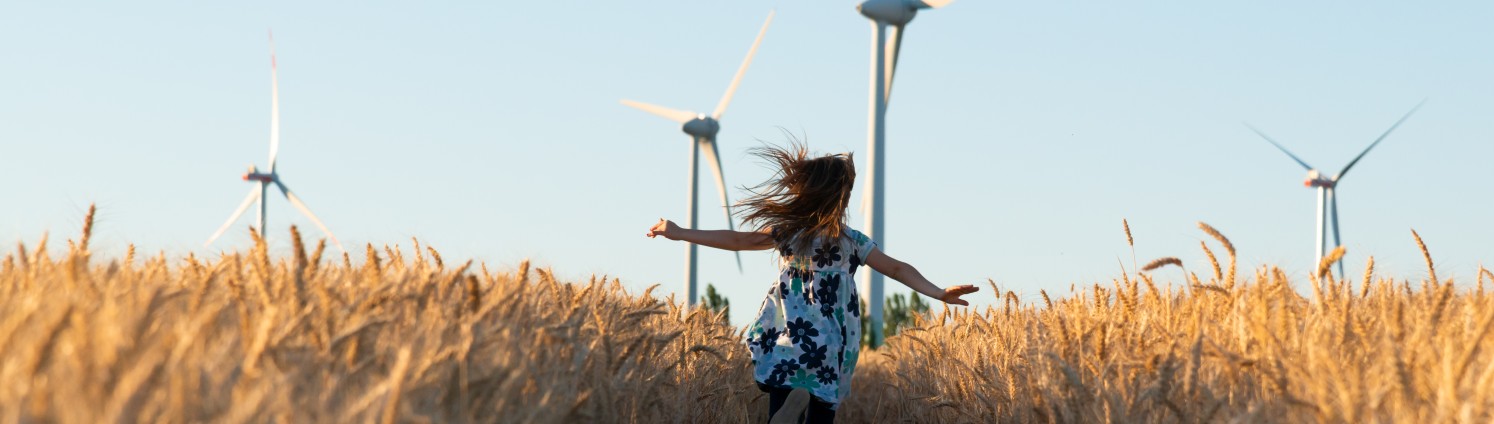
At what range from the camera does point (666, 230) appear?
6879 millimetres

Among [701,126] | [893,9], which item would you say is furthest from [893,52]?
[701,126]

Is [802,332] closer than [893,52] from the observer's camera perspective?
Yes

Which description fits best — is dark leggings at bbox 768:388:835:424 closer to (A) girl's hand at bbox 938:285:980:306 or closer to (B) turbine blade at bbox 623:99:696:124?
(A) girl's hand at bbox 938:285:980:306

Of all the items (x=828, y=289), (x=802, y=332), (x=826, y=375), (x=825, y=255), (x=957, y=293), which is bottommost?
(x=826, y=375)

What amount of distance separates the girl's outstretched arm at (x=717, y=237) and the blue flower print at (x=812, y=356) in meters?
0.69

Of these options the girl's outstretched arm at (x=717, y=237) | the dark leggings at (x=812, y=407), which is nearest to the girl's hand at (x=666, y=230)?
the girl's outstretched arm at (x=717, y=237)

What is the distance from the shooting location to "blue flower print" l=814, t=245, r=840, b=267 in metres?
7.19

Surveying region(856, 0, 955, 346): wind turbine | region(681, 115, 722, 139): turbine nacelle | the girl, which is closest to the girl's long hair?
the girl

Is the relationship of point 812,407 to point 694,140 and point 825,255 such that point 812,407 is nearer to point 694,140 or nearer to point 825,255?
point 825,255

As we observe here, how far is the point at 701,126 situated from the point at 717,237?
25.9 metres

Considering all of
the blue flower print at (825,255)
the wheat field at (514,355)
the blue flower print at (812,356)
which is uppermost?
the blue flower print at (825,255)

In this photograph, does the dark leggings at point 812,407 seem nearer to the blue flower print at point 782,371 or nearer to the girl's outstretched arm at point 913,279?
the blue flower print at point 782,371

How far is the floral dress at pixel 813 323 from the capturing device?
23.1 ft

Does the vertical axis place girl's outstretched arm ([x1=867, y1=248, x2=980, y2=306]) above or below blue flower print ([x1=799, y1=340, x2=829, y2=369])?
above
